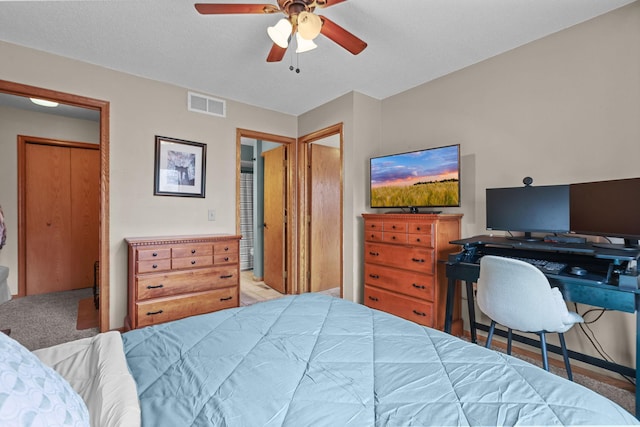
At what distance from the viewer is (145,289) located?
2654 millimetres

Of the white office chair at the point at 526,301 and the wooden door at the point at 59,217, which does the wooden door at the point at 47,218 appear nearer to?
the wooden door at the point at 59,217

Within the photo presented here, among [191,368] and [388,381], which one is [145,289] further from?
[388,381]

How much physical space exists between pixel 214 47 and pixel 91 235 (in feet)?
12.2

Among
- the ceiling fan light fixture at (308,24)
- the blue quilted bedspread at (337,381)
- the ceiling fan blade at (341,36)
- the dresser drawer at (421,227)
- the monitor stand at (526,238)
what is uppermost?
the ceiling fan blade at (341,36)

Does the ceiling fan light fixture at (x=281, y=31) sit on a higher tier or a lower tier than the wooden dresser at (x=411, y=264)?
higher

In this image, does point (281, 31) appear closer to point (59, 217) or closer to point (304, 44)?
point (304, 44)

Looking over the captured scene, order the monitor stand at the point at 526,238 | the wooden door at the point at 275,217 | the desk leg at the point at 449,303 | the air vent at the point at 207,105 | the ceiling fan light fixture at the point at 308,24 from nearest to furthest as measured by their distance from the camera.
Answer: the ceiling fan light fixture at the point at 308,24 < the monitor stand at the point at 526,238 < the desk leg at the point at 449,303 < the air vent at the point at 207,105 < the wooden door at the point at 275,217

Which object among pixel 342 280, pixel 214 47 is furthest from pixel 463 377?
pixel 214 47

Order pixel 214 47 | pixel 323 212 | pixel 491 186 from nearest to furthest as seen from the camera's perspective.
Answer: pixel 214 47, pixel 491 186, pixel 323 212

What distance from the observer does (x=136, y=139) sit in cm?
293

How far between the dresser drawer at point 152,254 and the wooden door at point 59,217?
2566mm

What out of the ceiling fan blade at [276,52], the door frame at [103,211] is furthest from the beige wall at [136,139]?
the ceiling fan blade at [276,52]

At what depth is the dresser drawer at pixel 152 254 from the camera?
8.65 ft

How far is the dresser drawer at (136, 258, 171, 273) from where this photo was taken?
A: 264cm
